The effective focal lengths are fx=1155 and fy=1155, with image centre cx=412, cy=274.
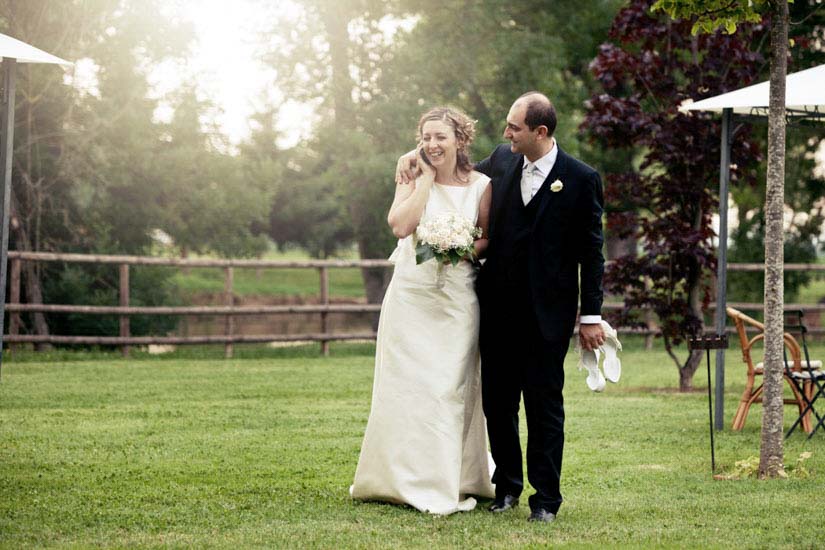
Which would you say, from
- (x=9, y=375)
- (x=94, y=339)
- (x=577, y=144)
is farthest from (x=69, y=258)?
(x=577, y=144)

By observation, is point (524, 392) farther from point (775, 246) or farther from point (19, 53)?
point (19, 53)

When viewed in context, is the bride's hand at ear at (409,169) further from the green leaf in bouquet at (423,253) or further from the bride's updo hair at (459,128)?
the green leaf in bouquet at (423,253)

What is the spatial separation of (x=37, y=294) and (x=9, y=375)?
15.1 feet

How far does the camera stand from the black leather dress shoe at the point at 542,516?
5.47 metres

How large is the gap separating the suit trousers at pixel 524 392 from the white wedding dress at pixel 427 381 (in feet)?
0.48

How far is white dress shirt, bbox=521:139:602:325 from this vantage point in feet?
18.1

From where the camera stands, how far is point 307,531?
17.2ft

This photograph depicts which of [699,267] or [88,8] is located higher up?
[88,8]

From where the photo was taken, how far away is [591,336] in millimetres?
5582

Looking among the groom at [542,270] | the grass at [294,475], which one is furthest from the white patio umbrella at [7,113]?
the groom at [542,270]

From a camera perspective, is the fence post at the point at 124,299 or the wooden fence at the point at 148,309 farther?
the fence post at the point at 124,299

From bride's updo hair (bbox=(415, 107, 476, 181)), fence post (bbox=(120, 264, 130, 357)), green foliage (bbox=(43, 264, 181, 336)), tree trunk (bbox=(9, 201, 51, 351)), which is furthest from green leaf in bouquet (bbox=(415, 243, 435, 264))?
green foliage (bbox=(43, 264, 181, 336))

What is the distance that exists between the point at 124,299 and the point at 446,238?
10925 millimetres

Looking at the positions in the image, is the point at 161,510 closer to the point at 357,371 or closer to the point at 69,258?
the point at 357,371
